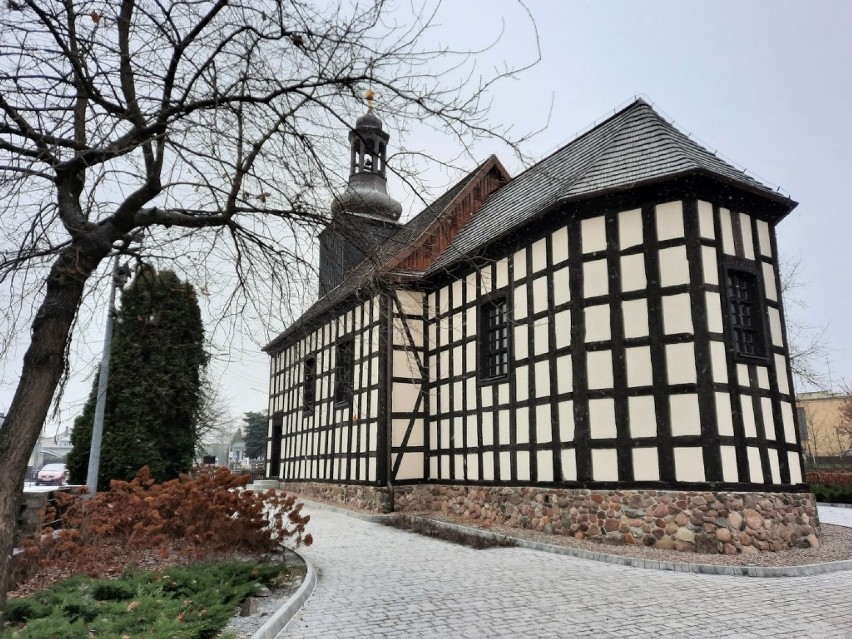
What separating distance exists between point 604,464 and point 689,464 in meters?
1.31

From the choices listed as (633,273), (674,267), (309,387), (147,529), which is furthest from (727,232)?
(309,387)

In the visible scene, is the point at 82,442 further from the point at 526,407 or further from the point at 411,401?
the point at 526,407

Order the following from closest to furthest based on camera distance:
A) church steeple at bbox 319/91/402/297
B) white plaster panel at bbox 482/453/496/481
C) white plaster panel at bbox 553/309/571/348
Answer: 1. church steeple at bbox 319/91/402/297
2. white plaster panel at bbox 553/309/571/348
3. white plaster panel at bbox 482/453/496/481

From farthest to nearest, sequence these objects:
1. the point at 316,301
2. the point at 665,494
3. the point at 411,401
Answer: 1. the point at 411,401
2. the point at 665,494
3. the point at 316,301

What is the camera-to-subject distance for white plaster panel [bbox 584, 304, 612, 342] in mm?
10117

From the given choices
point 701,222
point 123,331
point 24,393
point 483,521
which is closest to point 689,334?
point 701,222

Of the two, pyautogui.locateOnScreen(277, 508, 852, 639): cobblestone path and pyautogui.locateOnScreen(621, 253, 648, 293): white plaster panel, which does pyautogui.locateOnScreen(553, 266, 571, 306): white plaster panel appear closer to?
pyautogui.locateOnScreen(621, 253, 648, 293): white plaster panel

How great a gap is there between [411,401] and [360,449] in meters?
2.09

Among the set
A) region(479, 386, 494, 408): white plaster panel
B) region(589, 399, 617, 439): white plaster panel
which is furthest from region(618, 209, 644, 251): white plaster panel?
region(479, 386, 494, 408): white plaster panel

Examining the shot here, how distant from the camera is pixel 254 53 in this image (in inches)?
191

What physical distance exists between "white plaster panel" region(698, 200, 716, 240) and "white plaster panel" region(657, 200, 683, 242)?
305 millimetres

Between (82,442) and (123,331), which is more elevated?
(123,331)

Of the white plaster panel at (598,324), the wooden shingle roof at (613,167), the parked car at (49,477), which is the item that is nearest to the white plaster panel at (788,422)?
the white plaster panel at (598,324)

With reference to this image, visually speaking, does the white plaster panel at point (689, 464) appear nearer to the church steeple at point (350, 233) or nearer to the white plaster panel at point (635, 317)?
the white plaster panel at point (635, 317)
